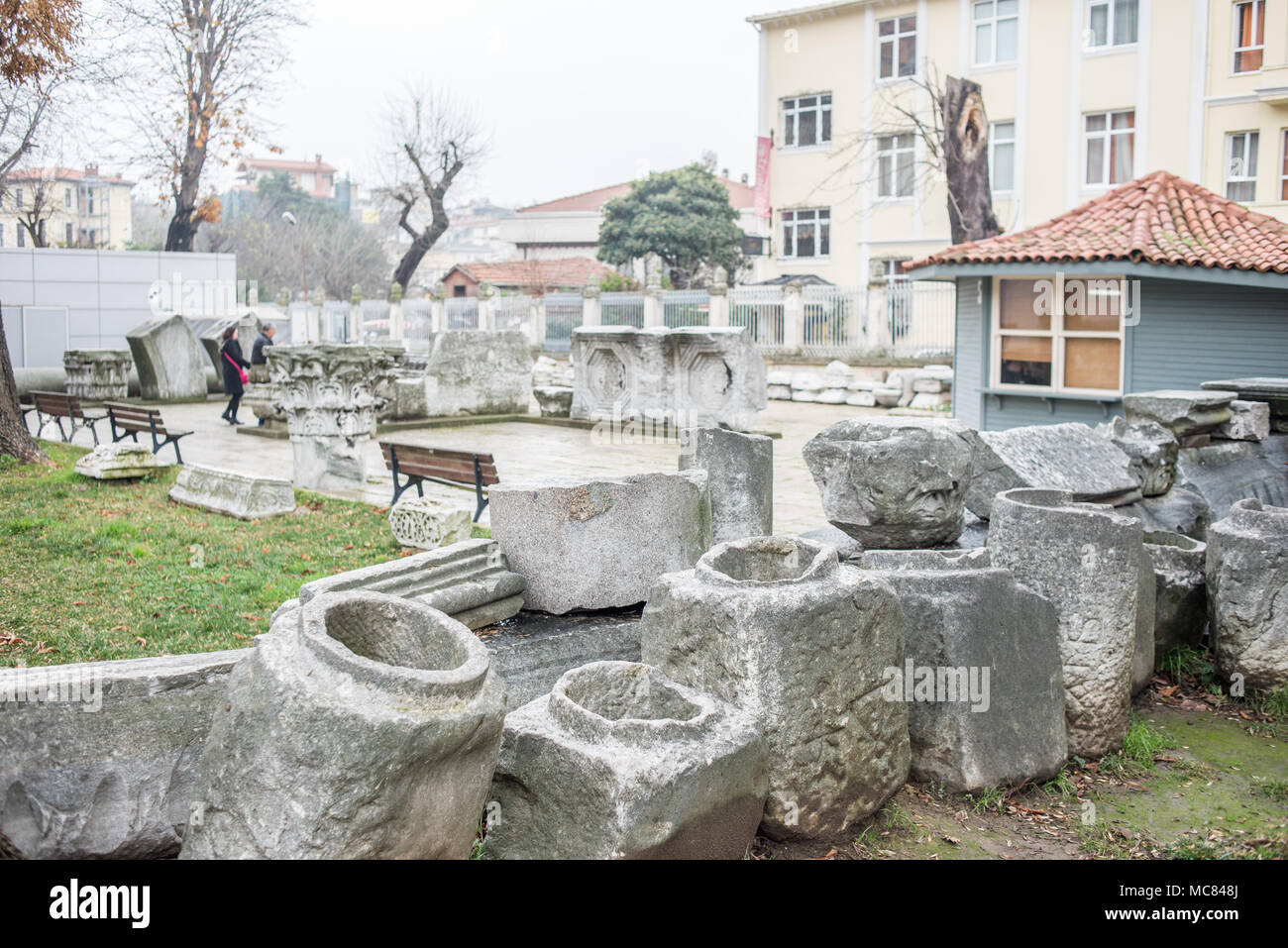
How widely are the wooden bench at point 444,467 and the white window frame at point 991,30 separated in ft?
69.6

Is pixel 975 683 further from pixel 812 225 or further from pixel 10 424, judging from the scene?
pixel 812 225

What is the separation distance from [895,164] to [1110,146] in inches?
195

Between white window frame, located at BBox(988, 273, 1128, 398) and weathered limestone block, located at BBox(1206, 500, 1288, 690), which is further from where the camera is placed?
white window frame, located at BBox(988, 273, 1128, 398)

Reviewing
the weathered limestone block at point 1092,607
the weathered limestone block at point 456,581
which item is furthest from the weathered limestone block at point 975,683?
the weathered limestone block at point 456,581

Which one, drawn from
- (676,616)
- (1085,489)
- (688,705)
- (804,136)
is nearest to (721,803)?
(688,705)

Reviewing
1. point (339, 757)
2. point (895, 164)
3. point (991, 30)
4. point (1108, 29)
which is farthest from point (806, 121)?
point (339, 757)

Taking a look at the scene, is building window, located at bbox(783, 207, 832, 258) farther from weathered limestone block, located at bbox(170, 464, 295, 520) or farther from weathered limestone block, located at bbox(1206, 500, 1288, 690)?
weathered limestone block, located at bbox(1206, 500, 1288, 690)

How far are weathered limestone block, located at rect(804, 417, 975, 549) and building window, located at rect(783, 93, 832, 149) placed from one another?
24.7 metres

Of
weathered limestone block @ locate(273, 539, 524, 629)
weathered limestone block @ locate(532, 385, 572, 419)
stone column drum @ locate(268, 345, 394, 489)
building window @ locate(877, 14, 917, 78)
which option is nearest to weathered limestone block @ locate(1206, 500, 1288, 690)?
weathered limestone block @ locate(273, 539, 524, 629)

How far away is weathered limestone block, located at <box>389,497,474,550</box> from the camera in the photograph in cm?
770

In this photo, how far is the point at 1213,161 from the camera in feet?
76.8

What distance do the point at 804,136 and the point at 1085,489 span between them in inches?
962

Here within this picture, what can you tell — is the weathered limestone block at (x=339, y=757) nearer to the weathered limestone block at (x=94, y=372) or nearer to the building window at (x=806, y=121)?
the weathered limestone block at (x=94, y=372)

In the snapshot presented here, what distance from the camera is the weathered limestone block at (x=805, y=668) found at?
3715mm
